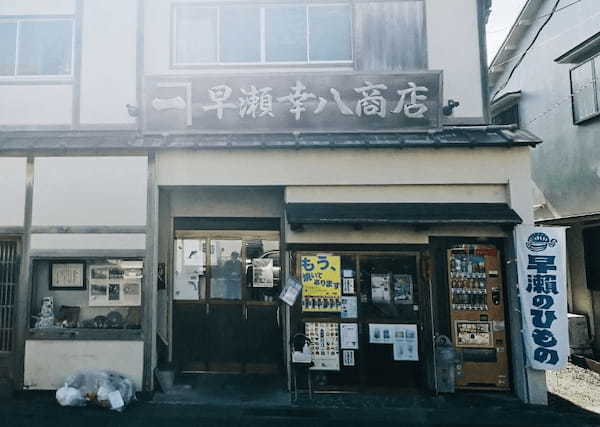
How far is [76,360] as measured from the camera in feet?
24.2

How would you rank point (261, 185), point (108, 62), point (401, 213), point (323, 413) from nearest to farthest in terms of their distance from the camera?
1. point (323, 413)
2. point (401, 213)
3. point (261, 185)
4. point (108, 62)

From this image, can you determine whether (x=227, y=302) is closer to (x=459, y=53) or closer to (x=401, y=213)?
(x=401, y=213)

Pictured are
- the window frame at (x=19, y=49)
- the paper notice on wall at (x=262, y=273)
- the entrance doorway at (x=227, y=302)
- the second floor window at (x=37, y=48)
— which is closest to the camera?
the window frame at (x=19, y=49)

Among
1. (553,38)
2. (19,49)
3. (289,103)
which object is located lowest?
(289,103)

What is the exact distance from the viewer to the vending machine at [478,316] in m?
7.55

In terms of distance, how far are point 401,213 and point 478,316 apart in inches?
104

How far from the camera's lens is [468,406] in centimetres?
696

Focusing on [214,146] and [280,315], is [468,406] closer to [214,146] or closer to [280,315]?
[280,315]

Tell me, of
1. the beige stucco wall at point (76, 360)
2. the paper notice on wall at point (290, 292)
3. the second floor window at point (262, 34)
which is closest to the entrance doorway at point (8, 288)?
the beige stucco wall at point (76, 360)

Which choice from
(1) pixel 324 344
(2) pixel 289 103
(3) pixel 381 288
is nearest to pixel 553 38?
(2) pixel 289 103

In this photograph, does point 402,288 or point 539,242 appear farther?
point 402,288

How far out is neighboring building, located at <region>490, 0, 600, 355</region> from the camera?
10.1 m

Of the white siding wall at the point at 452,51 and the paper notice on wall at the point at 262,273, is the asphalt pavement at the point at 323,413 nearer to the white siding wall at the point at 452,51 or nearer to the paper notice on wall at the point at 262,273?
the paper notice on wall at the point at 262,273

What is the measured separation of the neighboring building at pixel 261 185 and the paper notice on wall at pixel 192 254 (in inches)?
1.8
